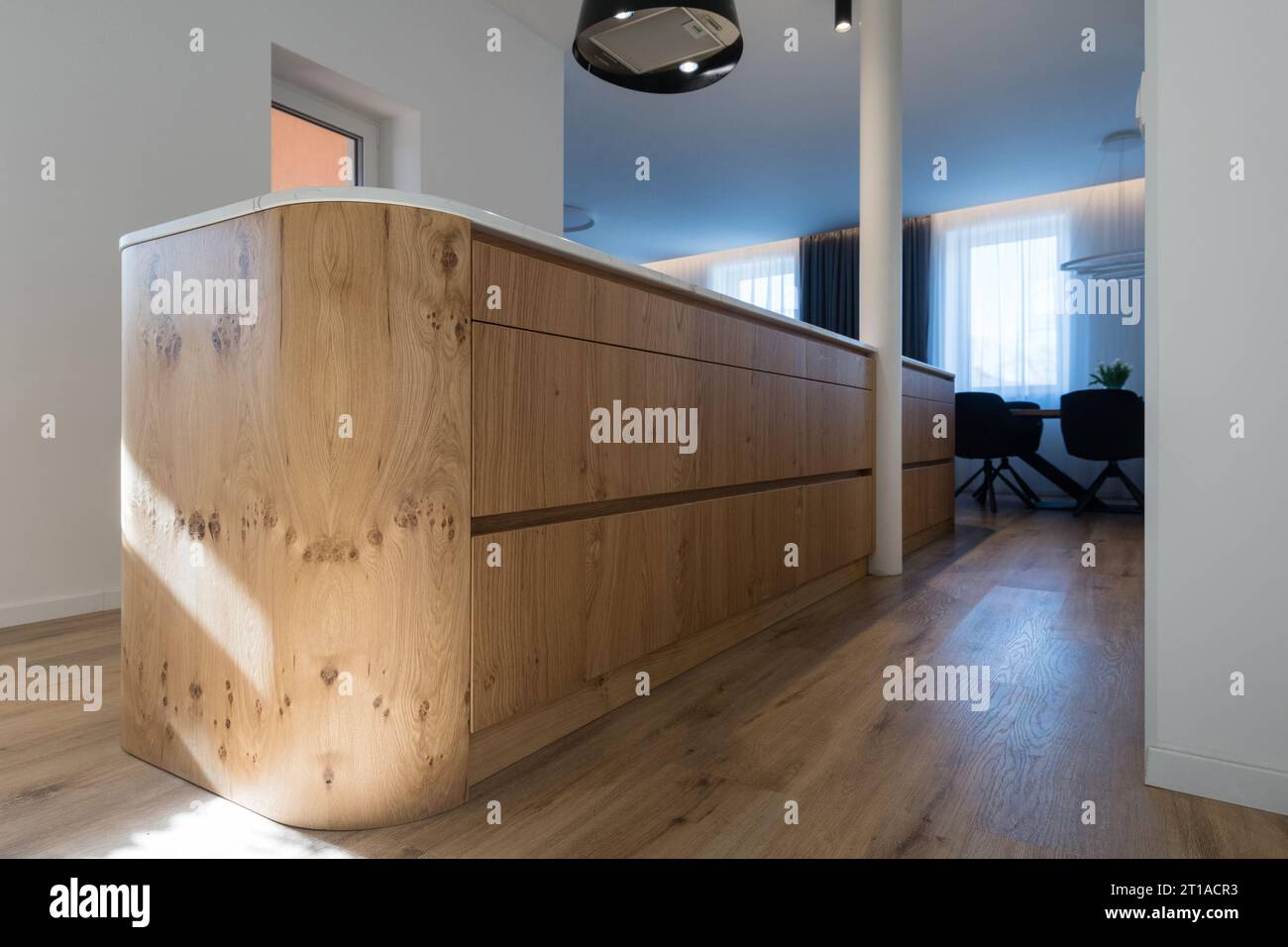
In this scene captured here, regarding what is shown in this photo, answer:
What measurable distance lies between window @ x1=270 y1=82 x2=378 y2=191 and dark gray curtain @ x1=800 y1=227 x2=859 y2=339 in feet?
16.9

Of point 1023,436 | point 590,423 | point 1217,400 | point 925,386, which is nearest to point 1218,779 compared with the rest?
point 1217,400

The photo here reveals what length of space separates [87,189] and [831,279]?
21.5ft

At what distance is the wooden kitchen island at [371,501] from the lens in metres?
1.07

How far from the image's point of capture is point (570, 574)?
141cm

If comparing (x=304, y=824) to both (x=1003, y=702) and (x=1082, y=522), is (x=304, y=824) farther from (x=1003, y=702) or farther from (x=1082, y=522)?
(x=1082, y=522)

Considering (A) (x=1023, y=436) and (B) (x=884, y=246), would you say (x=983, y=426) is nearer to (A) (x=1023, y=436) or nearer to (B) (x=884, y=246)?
(A) (x=1023, y=436)

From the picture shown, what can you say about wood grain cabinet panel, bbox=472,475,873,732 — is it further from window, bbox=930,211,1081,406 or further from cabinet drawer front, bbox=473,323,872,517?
window, bbox=930,211,1081,406

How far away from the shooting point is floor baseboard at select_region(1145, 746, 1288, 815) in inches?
44.4

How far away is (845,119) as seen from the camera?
199 inches

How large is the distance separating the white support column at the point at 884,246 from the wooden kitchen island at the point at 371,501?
194 centimetres

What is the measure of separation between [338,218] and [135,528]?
702mm

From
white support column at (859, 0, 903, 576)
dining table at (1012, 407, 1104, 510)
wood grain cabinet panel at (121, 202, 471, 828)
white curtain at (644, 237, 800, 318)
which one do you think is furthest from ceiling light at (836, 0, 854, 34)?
white curtain at (644, 237, 800, 318)

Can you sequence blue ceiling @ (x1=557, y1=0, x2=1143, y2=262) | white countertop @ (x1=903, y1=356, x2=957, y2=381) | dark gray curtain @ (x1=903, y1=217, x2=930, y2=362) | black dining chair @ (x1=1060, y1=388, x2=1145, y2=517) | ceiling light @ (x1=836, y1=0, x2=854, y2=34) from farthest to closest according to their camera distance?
dark gray curtain @ (x1=903, y1=217, x2=930, y2=362), black dining chair @ (x1=1060, y1=388, x2=1145, y2=517), blue ceiling @ (x1=557, y1=0, x2=1143, y2=262), white countertop @ (x1=903, y1=356, x2=957, y2=381), ceiling light @ (x1=836, y1=0, x2=854, y2=34)
